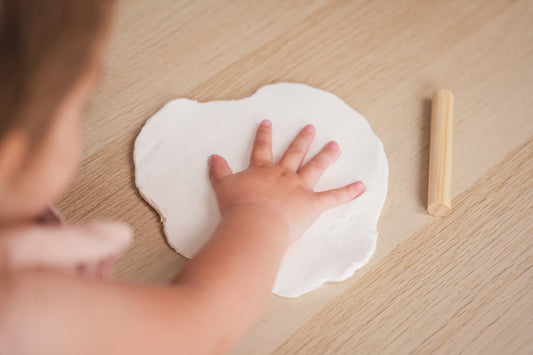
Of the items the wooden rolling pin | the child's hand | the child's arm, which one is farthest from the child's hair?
the wooden rolling pin

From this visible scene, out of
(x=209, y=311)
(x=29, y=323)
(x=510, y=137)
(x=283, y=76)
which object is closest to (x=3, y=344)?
(x=29, y=323)

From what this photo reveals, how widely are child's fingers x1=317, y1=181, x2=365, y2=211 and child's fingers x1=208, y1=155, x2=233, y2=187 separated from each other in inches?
4.0

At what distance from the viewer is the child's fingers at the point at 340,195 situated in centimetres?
48

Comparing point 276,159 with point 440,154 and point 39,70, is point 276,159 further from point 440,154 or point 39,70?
point 39,70

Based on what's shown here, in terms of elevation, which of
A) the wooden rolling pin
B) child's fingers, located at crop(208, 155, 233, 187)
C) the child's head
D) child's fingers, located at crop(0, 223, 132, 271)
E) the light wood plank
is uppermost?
the child's head

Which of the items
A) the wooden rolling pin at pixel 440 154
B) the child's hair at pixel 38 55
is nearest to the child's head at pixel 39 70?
the child's hair at pixel 38 55

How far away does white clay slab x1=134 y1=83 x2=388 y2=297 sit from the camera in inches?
18.3

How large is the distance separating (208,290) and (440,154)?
30 centimetres

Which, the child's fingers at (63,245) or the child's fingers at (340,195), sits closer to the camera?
the child's fingers at (63,245)

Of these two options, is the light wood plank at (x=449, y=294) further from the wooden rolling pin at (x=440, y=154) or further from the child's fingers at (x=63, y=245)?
the child's fingers at (x=63, y=245)

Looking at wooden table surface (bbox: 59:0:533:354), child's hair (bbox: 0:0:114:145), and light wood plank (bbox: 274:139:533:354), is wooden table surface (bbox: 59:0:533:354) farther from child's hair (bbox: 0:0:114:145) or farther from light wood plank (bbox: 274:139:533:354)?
child's hair (bbox: 0:0:114:145)

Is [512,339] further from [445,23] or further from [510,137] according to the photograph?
[445,23]

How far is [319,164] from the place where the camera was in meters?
0.50

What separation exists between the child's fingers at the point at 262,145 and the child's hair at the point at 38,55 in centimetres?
26
